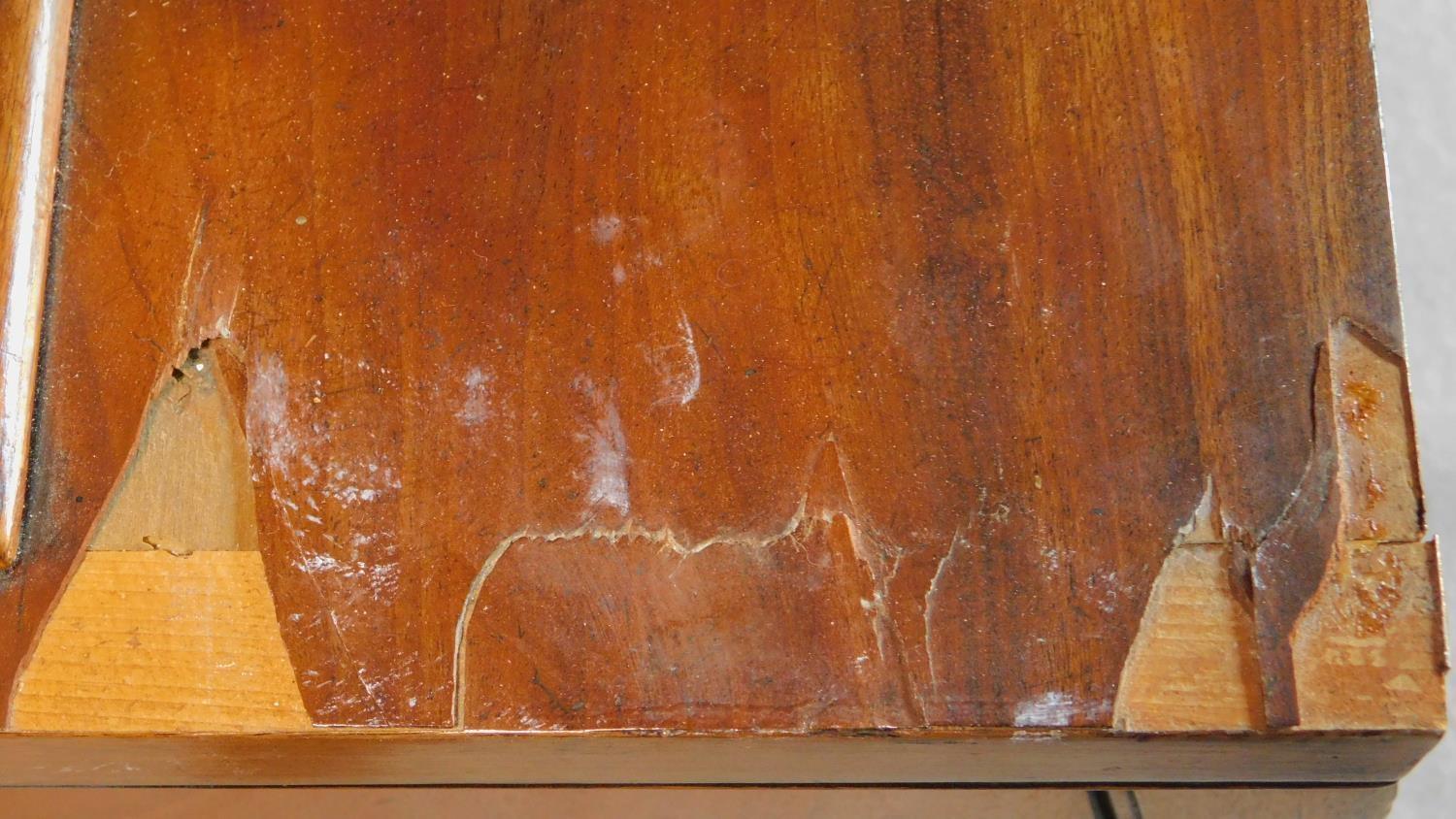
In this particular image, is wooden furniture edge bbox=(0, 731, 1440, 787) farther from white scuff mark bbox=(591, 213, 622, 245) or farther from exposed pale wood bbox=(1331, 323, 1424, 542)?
white scuff mark bbox=(591, 213, 622, 245)

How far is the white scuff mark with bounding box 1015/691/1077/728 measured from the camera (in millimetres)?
626

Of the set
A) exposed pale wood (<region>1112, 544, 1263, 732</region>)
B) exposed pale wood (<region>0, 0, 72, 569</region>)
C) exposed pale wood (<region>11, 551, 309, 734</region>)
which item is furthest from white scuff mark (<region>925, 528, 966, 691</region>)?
exposed pale wood (<region>0, 0, 72, 569</region>)

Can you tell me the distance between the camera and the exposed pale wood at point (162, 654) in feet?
2.18

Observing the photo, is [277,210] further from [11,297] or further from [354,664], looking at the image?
[354,664]

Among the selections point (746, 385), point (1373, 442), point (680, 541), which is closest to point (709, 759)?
point (680, 541)

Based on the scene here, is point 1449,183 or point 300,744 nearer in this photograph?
point 300,744

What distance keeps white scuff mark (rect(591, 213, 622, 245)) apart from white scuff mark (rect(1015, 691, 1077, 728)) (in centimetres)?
42

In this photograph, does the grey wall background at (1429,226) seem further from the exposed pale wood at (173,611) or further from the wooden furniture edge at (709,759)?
the exposed pale wood at (173,611)

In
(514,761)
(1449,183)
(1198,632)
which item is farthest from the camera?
(1449,183)

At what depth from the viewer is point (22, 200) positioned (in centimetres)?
71

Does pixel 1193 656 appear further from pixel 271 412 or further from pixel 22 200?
pixel 22 200

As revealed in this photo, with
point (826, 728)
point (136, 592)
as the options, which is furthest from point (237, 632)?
point (826, 728)

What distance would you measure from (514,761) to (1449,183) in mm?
1184

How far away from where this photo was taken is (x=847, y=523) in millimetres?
654
